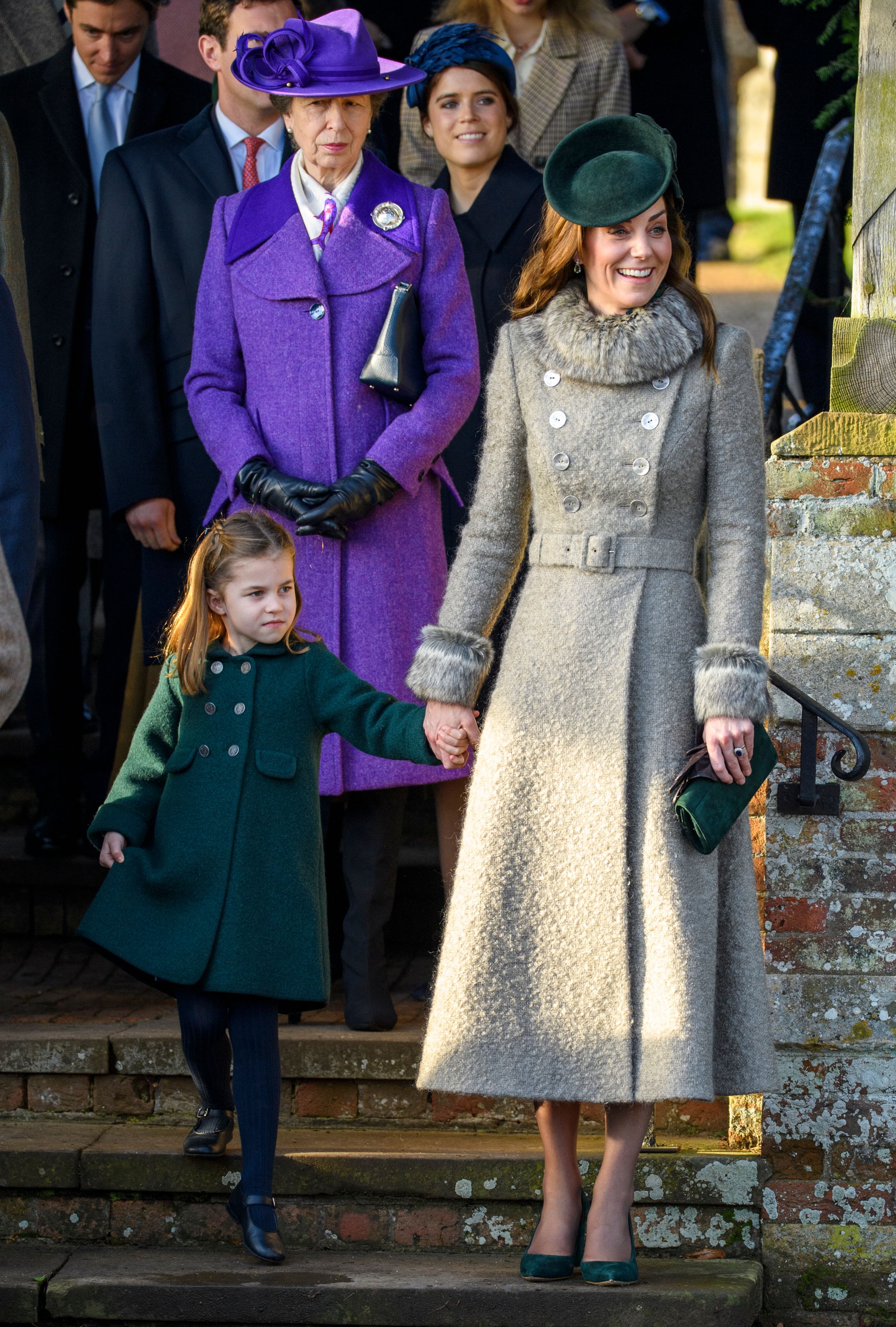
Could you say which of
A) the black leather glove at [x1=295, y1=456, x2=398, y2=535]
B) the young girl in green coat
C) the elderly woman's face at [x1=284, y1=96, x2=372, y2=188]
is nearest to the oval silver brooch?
the elderly woman's face at [x1=284, y1=96, x2=372, y2=188]

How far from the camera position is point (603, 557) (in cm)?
310

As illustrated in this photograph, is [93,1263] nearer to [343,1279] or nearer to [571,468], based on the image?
[343,1279]

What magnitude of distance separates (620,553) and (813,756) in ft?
2.07

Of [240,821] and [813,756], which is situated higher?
[813,756]

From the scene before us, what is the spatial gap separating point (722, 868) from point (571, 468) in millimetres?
761

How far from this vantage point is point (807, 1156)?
11.5 feet

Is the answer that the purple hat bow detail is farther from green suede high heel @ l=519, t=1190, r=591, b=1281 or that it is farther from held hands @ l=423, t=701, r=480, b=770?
green suede high heel @ l=519, t=1190, r=591, b=1281

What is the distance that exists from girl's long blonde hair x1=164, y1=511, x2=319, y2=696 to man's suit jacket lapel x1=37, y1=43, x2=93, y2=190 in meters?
1.91

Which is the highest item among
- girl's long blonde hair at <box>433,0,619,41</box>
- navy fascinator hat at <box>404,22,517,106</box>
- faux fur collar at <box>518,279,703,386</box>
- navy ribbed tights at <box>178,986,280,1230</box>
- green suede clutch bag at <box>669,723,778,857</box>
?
girl's long blonde hair at <box>433,0,619,41</box>

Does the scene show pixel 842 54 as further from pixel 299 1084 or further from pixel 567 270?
pixel 299 1084

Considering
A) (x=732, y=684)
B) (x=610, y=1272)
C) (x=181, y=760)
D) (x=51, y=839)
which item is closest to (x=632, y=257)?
(x=732, y=684)

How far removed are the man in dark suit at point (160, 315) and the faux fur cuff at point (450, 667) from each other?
3.79 ft

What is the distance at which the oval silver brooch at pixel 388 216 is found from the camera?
152 inches

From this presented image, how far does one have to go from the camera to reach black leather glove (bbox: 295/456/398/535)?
3646 millimetres
